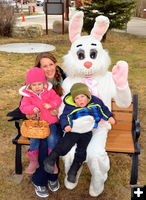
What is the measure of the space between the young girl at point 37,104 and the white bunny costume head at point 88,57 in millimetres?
433

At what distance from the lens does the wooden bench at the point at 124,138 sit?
126 inches

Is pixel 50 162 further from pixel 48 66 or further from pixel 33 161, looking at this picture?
pixel 48 66

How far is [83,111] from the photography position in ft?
10.2

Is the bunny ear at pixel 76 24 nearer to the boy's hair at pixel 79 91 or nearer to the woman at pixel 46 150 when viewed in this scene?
the woman at pixel 46 150

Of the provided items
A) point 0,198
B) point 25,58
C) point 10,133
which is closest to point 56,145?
point 0,198

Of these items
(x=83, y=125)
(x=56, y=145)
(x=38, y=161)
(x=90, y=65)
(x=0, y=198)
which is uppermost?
(x=90, y=65)

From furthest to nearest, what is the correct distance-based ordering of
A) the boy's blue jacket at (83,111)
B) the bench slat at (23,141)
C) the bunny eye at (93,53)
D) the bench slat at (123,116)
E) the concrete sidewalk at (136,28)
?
the concrete sidewalk at (136,28) < the bench slat at (123,116) < the bunny eye at (93,53) < the bench slat at (23,141) < the boy's blue jacket at (83,111)

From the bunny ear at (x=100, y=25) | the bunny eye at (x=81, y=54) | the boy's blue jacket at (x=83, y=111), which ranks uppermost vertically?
the bunny ear at (x=100, y=25)

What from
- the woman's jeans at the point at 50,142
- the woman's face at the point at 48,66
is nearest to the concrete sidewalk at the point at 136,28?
the woman's face at the point at 48,66

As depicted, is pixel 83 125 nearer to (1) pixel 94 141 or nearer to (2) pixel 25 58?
(1) pixel 94 141

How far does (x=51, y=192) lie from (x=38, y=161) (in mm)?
416

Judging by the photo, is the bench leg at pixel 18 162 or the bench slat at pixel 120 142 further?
the bench leg at pixel 18 162

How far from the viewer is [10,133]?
4762mm

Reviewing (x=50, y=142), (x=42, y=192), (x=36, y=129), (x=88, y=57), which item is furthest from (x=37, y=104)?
(x=42, y=192)
